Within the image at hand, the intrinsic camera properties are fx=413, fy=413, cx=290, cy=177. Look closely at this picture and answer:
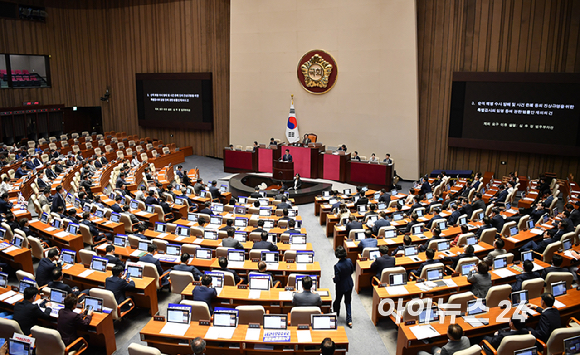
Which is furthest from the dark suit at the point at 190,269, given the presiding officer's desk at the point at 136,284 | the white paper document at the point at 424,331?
the white paper document at the point at 424,331

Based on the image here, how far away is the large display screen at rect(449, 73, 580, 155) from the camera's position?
1583 cm

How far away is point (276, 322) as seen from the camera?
588 centimetres

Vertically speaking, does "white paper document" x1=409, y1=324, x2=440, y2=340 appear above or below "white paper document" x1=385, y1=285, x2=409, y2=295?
below

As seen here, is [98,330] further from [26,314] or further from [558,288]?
[558,288]

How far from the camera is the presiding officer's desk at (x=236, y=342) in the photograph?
562cm

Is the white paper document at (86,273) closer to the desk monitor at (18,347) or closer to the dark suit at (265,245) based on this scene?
the desk monitor at (18,347)

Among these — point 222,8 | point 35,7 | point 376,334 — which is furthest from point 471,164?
point 35,7

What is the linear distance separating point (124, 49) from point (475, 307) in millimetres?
25278

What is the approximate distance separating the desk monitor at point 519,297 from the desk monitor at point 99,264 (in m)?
7.14

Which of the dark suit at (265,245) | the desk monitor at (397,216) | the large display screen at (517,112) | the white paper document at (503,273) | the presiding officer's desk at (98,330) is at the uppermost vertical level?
the large display screen at (517,112)

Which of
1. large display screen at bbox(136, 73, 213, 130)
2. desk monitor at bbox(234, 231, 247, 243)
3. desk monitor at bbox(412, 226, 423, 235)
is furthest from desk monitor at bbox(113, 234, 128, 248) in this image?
large display screen at bbox(136, 73, 213, 130)

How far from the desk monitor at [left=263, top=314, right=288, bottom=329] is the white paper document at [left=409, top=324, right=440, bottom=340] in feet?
6.07

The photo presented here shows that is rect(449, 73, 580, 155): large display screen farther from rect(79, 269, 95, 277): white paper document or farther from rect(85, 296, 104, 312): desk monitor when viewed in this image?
rect(85, 296, 104, 312): desk monitor

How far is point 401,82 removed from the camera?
723 inches
